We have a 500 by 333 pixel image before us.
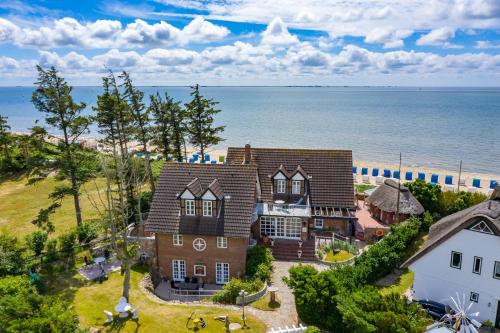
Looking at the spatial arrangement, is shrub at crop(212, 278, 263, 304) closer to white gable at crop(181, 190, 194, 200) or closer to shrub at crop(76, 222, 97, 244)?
white gable at crop(181, 190, 194, 200)

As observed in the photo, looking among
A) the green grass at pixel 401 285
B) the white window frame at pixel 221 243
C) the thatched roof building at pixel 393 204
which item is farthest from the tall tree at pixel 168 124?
the green grass at pixel 401 285

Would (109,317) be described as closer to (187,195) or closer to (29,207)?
(187,195)

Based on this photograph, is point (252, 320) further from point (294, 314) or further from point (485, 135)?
point (485, 135)

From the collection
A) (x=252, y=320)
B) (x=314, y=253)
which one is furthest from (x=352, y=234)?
(x=252, y=320)

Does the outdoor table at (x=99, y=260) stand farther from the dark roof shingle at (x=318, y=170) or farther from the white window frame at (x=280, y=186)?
the white window frame at (x=280, y=186)

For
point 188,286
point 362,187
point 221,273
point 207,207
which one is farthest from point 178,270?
point 362,187

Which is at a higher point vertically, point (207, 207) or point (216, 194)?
point (216, 194)

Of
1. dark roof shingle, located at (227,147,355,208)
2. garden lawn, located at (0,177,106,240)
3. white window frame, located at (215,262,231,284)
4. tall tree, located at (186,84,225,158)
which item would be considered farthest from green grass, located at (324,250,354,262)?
garden lawn, located at (0,177,106,240)
